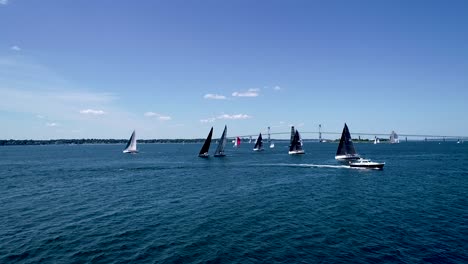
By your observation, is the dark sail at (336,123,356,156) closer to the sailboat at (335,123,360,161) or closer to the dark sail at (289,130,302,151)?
the sailboat at (335,123,360,161)

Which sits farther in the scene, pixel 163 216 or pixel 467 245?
pixel 163 216

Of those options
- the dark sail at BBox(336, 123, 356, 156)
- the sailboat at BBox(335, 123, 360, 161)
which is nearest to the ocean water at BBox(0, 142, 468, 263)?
the dark sail at BBox(336, 123, 356, 156)

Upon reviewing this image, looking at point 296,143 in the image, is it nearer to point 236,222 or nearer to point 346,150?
point 346,150

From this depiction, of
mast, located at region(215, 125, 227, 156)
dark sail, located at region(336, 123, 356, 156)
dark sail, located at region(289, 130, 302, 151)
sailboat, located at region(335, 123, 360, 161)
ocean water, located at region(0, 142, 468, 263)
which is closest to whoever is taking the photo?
ocean water, located at region(0, 142, 468, 263)

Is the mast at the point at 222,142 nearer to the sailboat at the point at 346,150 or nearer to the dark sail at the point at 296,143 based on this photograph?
the dark sail at the point at 296,143

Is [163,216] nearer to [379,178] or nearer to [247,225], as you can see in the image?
[247,225]

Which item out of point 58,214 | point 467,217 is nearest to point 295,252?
point 467,217

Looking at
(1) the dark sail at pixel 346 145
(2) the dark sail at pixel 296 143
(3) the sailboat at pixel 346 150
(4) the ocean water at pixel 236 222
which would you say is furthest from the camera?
(2) the dark sail at pixel 296 143

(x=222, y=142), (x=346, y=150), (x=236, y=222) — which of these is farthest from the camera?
(x=222, y=142)

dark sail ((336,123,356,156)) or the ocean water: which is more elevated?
dark sail ((336,123,356,156))

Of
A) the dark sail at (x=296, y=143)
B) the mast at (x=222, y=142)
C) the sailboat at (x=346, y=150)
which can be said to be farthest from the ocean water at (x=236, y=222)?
the dark sail at (x=296, y=143)

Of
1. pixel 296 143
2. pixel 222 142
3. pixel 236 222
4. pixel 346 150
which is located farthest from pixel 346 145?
pixel 236 222

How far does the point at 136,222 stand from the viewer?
135 feet

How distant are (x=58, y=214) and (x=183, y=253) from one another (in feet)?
81.0
